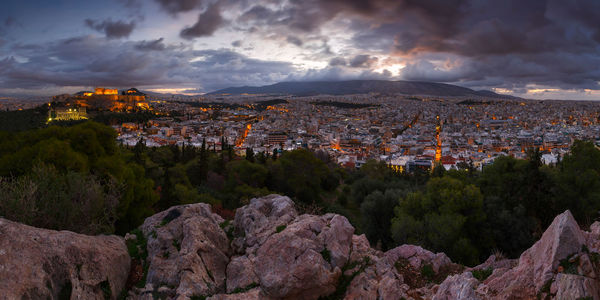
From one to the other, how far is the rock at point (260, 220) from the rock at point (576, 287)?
5.78 metres

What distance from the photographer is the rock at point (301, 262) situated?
21.9 feet

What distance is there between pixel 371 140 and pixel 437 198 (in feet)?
245

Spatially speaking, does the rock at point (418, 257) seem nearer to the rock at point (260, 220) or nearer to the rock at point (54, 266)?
the rock at point (260, 220)

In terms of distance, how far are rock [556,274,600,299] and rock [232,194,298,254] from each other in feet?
19.0

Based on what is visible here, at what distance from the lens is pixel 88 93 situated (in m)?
133

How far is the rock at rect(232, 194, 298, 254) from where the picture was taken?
28.3 feet

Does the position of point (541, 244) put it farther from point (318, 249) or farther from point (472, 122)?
point (472, 122)

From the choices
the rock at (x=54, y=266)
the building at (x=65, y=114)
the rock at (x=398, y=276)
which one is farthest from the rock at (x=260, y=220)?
the building at (x=65, y=114)

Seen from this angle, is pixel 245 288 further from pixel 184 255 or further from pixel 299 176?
pixel 299 176

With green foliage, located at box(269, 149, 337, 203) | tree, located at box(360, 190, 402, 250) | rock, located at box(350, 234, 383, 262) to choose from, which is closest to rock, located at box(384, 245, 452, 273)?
rock, located at box(350, 234, 383, 262)

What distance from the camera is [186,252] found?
758 centimetres

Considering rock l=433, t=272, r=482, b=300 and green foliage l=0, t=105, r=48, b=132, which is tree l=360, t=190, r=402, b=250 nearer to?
rock l=433, t=272, r=482, b=300

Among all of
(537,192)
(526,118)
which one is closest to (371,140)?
(537,192)

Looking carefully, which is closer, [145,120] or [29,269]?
[29,269]
